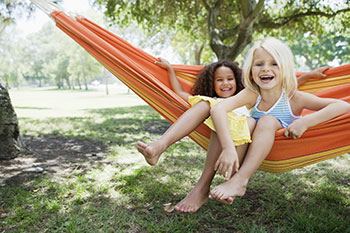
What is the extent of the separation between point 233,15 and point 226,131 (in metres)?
4.96

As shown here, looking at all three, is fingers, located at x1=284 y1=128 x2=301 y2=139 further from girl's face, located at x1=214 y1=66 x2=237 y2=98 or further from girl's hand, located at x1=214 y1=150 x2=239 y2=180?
girl's face, located at x1=214 y1=66 x2=237 y2=98

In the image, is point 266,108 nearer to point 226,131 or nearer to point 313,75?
point 226,131

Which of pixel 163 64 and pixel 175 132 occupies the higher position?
pixel 163 64

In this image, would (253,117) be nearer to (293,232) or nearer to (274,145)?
(274,145)

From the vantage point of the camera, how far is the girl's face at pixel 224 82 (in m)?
1.97

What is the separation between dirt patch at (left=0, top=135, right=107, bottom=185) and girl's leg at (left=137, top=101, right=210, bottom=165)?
1237 millimetres

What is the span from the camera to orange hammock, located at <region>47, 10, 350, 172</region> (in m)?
1.38

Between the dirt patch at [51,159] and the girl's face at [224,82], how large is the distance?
54.6 inches

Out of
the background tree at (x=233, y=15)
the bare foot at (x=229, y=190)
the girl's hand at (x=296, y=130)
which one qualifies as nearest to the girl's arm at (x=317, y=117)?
the girl's hand at (x=296, y=130)

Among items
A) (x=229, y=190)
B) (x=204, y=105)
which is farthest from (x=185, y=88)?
(x=229, y=190)

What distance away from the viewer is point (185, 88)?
2.26 m

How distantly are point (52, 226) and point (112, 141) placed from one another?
1.97 meters

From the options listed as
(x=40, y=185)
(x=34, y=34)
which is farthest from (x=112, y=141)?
(x=34, y=34)

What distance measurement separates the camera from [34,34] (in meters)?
46.1
